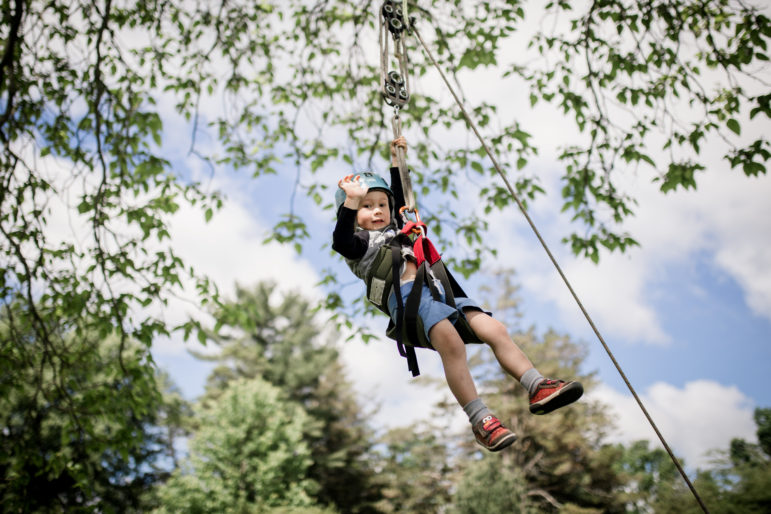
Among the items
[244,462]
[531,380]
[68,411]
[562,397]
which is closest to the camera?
[562,397]

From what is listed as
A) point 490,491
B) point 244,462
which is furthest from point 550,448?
point 244,462

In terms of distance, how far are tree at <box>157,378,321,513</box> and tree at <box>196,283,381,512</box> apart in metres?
1.92

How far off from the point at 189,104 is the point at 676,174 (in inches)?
204

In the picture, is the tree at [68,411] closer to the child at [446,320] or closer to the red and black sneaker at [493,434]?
the child at [446,320]

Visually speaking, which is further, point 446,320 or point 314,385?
point 314,385

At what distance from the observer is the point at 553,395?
2.19 metres

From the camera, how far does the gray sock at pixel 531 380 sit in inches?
90.5

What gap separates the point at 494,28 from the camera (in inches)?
225

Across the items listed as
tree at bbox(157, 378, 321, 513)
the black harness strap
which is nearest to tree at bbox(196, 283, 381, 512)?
tree at bbox(157, 378, 321, 513)

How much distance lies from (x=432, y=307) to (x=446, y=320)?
0.09 m

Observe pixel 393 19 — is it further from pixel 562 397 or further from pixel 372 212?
pixel 562 397

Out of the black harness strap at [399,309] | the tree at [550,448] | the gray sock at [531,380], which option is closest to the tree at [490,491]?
the tree at [550,448]

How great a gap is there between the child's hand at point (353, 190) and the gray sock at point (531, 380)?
115 cm

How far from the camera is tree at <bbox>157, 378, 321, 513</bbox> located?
67.7 ft
